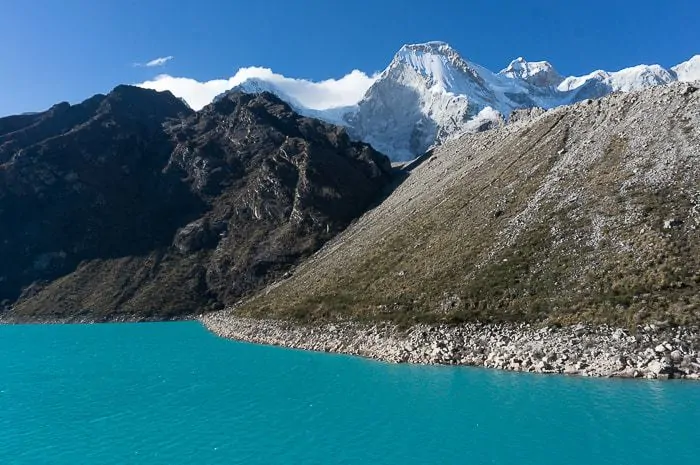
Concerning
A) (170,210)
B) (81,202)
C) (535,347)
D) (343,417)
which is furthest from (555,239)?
(81,202)

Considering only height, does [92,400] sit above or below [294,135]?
below

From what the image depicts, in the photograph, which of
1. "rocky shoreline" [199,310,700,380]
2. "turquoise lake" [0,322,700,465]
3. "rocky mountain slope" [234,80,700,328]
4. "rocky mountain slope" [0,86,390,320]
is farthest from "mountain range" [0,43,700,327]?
"turquoise lake" [0,322,700,465]

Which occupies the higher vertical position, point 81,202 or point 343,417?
point 81,202

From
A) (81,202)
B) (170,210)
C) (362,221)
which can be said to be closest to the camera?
(362,221)

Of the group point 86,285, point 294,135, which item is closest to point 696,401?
point 86,285

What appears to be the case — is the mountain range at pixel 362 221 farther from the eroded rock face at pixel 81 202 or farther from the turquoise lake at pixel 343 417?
the turquoise lake at pixel 343 417

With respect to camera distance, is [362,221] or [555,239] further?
[362,221]

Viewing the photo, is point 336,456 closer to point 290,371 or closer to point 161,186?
point 290,371

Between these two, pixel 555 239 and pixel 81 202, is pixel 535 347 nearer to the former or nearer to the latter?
pixel 555 239
